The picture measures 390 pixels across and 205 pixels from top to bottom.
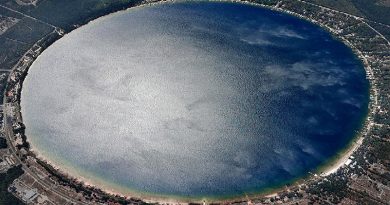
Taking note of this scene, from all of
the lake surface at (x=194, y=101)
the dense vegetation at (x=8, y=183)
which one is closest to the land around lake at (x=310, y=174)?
the dense vegetation at (x=8, y=183)

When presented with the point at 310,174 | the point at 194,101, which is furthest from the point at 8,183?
the point at 310,174

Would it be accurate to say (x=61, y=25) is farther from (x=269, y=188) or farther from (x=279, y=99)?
(x=269, y=188)

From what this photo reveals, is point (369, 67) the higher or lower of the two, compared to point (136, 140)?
higher

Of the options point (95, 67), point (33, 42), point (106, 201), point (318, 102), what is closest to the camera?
point (106, 201)


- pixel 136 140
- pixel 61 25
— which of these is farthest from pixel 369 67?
pixel 61 25

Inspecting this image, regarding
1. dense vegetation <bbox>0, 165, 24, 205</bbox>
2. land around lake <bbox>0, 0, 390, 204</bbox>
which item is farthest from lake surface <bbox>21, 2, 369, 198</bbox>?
dense vegetation <bbox>0, 165, 24, 205</bbox>

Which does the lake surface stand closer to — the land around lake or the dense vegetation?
the land around lake

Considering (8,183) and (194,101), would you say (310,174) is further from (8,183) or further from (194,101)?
(8,183)

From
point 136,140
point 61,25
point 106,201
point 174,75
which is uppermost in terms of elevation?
point 61,25
